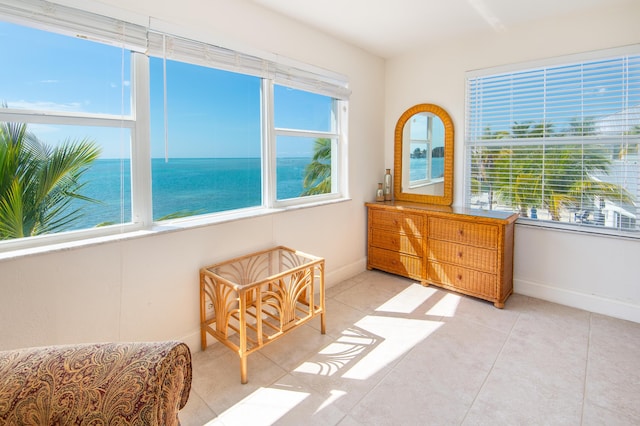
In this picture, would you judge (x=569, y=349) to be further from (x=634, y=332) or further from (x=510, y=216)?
(x=510, y=216)

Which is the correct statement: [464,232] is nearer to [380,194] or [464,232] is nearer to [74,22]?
[380,194]

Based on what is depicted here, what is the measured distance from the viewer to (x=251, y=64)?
97.7 inches

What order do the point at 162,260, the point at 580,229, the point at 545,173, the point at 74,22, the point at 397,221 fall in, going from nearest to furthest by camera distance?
the point at 74,22
the point at 162,260
the point at 580,229
the point at 545,173
the point at 397,221

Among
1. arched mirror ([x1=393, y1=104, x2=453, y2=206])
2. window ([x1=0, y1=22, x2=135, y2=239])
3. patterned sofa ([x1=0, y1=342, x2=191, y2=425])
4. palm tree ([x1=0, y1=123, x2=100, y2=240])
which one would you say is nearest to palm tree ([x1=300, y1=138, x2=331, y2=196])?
arched mirror ([x1=393, y1=104, x2=453, y2=206])

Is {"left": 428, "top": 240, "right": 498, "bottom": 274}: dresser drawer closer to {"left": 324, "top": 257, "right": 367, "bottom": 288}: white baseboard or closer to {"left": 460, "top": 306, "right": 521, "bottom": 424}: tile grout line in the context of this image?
{"left": 460, "top": 306, "right": 521, "bottom": 424}: tile grout line

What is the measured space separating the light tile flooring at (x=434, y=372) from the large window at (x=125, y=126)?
108 cm

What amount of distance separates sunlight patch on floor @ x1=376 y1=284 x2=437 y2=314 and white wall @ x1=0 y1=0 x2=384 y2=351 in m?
0.67

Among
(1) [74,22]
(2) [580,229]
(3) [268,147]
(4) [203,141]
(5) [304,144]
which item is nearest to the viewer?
(1) [74,22]


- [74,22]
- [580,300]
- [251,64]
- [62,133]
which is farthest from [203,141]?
[580,300]

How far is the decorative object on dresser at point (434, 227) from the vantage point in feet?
9.62

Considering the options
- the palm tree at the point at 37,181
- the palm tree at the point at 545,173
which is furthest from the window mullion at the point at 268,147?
the palm tree at the point at 545,173

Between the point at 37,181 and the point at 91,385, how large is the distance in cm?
132

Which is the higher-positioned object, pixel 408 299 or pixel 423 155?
pixel 423 155

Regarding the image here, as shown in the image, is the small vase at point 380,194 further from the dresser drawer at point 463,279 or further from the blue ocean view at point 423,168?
the dresser drawer at point 463,279
